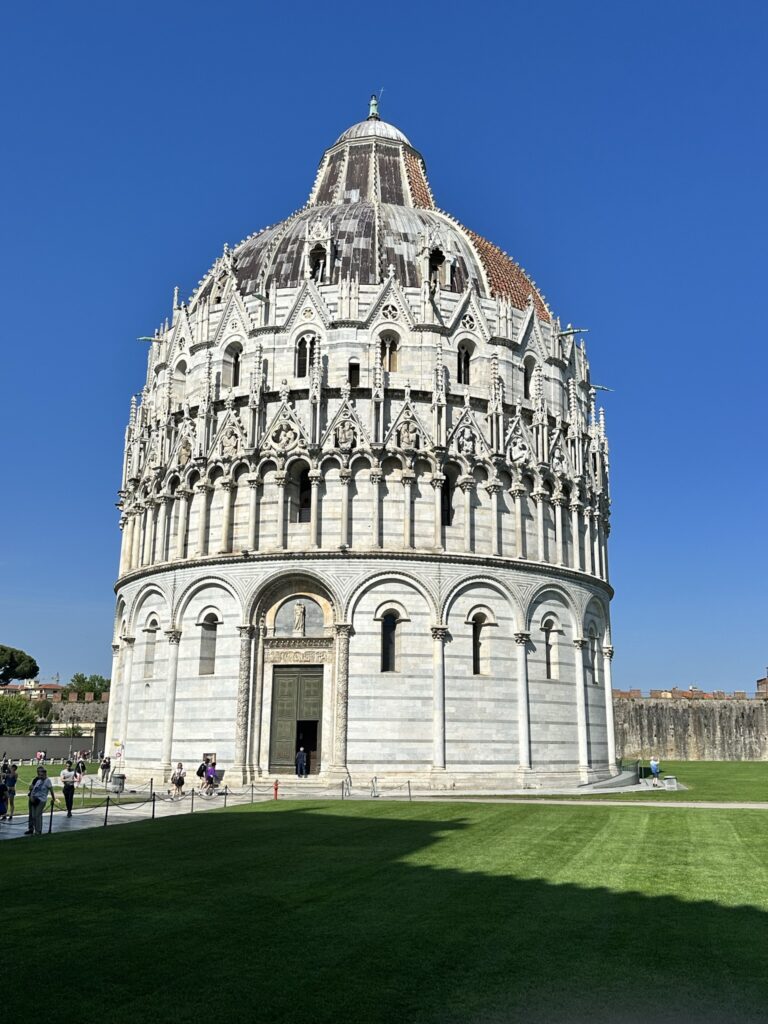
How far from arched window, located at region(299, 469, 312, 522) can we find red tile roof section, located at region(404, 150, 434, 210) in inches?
828

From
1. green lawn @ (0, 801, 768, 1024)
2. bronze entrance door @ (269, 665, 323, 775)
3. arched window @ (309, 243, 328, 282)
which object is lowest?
green lawn @ (0, 801, 768, 1024)

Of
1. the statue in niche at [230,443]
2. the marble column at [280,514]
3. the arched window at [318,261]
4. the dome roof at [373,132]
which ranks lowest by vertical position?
the marble column at [280,514]

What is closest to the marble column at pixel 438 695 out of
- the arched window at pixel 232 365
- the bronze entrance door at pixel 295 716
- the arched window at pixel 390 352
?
the bronze entrance door at pixel 295 716

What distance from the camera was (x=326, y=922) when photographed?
13.4 metres

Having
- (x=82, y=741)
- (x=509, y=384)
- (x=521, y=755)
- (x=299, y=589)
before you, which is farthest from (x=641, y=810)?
(x=82, y=741)

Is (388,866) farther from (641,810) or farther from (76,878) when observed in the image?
(641,810)

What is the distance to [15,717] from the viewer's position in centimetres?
8588

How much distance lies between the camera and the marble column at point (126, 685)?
154 feet

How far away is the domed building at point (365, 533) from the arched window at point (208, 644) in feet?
0.48

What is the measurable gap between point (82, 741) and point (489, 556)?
50.0 meters

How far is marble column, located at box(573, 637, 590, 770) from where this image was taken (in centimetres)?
4472

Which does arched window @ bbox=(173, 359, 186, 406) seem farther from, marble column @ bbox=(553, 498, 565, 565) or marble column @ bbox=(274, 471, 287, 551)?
marble column @ bbox=(553, 498, 565, 565)

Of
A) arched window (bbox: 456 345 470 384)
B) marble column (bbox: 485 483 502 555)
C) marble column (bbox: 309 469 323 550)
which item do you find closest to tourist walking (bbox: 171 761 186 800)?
marble column (bbox: 309 469 323 550)

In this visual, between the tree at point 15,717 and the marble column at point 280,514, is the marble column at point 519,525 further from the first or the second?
the tree at point 15,717
